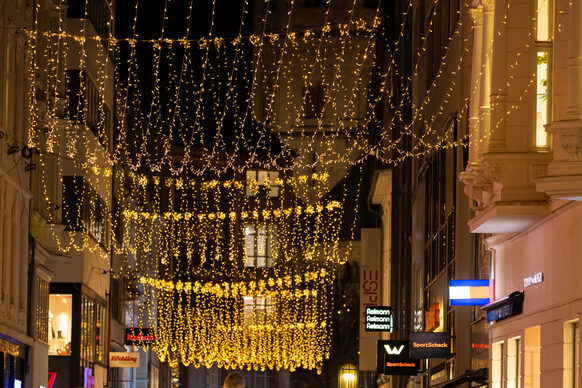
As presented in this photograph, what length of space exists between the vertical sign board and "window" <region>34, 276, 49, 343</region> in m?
13.9

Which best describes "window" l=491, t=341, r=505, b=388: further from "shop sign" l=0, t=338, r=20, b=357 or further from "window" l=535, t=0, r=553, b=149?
"shop sign" l=0, t=338, r=20, b=357

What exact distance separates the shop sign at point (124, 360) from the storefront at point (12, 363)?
1297 cm

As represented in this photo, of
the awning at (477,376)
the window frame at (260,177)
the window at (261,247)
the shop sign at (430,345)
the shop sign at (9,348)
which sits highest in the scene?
the window frame at (260,177)

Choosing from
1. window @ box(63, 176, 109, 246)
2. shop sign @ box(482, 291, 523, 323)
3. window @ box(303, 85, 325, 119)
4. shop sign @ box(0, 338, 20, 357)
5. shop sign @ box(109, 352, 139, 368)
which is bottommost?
shop sign @ box(109, 352, 139, 368)

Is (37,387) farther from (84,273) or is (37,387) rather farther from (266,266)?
(266,266)

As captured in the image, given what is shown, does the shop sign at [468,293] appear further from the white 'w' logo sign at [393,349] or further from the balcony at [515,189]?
the white 'w' logo sign at [393,349]

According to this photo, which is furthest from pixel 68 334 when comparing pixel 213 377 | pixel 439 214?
pixel 213 377

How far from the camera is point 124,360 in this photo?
145 feet

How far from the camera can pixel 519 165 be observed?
→ 15070mm

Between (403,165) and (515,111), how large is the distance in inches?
950

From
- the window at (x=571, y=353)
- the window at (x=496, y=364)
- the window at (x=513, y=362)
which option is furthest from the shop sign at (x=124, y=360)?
the window at (x=571, y=353)

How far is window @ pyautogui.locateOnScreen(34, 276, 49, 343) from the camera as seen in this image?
111ft

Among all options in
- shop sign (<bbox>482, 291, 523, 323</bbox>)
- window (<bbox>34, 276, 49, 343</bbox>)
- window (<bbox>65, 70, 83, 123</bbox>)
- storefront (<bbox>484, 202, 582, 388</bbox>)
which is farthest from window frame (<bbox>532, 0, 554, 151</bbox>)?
window (<bbox>65, 70, 83, 123</bbox>)

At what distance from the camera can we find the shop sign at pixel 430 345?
74.6ft
